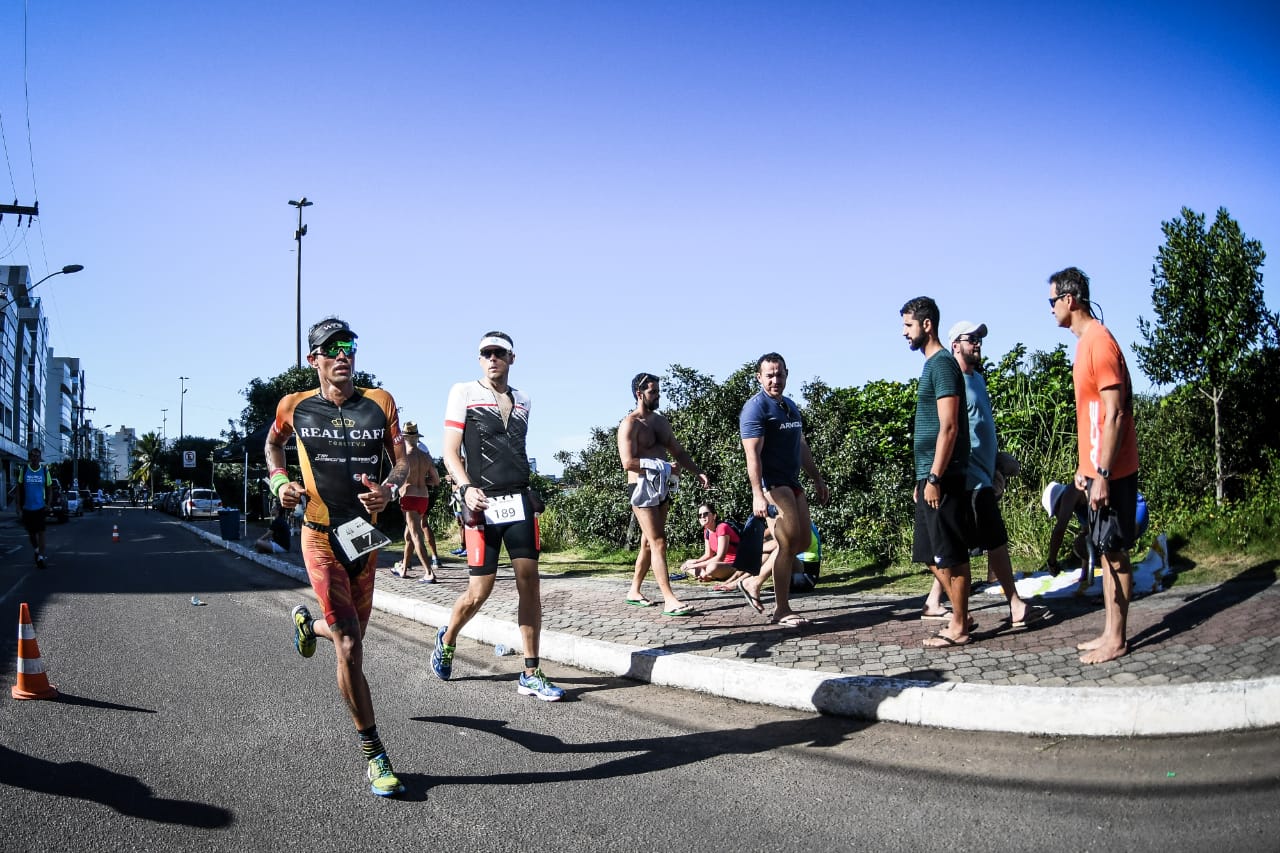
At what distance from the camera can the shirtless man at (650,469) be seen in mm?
6535

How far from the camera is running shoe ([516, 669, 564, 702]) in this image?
14.9 ft

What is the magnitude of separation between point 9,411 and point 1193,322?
86621mm

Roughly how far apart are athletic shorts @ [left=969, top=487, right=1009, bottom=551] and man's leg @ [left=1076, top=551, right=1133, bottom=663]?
0.91m

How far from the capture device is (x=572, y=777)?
3381 millimetres

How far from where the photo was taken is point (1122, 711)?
3479 millimetres

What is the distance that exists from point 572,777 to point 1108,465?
311 cm

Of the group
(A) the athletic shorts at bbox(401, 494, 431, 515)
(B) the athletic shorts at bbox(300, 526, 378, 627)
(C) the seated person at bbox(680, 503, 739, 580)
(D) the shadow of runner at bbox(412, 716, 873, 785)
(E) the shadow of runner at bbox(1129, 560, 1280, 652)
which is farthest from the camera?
(A) the athletic shorts at bbox(401, 494, 431, 515)

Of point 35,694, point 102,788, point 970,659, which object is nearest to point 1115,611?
point 970,659

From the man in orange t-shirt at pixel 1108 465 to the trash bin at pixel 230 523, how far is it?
19.2 metres

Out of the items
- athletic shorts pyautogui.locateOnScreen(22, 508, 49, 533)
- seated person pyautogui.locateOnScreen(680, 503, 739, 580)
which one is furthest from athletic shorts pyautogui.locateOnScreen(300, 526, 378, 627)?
athletic shorts pyautogui.locateOnScreen(22, 508, 49, 533)

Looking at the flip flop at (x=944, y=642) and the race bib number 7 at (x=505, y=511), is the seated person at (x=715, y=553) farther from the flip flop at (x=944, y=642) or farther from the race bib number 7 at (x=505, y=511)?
the race bib number 7 at (x=505, y=511)

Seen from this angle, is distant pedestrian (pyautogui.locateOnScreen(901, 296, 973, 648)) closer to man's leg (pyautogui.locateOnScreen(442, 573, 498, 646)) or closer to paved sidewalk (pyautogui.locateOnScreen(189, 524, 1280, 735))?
paved sidewalk (pyautogui.locateOnScreen(189, 524, 1280, 735))

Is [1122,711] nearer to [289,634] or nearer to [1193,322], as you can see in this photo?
[289,634]

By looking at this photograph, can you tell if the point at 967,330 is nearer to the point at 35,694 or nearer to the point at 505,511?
the point at 505,511
